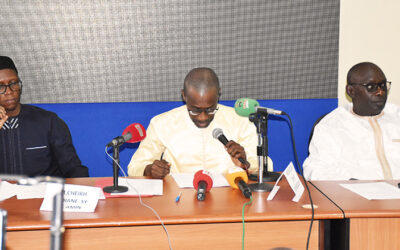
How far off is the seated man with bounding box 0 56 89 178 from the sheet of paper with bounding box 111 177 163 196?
0.60m

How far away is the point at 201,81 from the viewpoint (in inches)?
89.8

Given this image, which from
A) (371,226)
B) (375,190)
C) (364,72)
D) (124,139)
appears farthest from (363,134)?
(124,139)

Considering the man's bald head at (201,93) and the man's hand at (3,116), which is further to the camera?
the man's hand at (3,116)

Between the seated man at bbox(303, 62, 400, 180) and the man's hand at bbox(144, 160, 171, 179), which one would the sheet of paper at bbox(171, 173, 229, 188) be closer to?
the man's hand at bbox(144, 160, 171, 179)

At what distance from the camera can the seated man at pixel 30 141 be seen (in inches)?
96.3

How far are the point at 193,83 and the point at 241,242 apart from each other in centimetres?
100

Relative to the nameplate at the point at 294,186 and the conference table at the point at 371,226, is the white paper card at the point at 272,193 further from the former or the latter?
the conference table at the point at 371,226

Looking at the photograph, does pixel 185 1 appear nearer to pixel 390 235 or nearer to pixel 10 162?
pixel 10 162

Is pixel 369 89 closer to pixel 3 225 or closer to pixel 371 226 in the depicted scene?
pixel 371 226

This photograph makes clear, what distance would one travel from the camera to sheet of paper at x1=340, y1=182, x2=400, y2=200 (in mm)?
1746

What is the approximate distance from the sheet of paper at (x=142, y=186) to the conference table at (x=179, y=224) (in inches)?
3.5

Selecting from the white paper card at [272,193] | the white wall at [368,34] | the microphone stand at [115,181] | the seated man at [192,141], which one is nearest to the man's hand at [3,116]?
the seated man at [192,141]

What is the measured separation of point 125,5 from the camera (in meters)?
3.06

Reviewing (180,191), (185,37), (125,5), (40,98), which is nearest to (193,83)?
(180,191)
